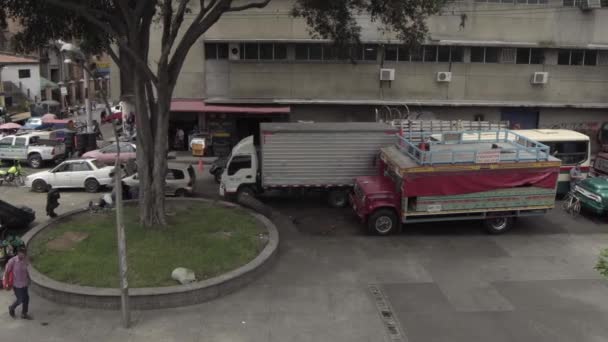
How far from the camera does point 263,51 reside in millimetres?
28188

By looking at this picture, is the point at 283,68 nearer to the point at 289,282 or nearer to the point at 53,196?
the point at 53,196

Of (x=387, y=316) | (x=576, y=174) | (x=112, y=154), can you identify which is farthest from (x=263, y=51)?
(x=387, y=316)

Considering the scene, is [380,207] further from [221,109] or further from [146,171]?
[221,109]

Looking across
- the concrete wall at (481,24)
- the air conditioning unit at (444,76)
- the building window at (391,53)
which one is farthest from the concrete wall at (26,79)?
the air conditioning unit at (444,76)

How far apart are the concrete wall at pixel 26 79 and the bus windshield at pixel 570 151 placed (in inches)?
1915

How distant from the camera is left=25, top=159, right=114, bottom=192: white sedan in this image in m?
21.1

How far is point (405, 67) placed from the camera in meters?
28.2

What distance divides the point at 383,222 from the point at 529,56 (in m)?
17.8

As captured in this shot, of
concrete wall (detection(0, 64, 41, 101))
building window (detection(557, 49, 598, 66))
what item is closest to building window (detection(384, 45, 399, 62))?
building window (detection(557, 49, 598, 66))

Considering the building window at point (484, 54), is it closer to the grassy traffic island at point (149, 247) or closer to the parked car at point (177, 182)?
the parked car at point (177, 182)

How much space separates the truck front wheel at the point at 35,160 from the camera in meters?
26.2

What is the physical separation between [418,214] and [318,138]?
189 inches

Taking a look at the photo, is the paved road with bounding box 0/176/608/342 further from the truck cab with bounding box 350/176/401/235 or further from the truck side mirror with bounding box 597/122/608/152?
the truck side mirror with bounding box 597/122/608/152

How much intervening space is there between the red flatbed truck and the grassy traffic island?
152 inches
